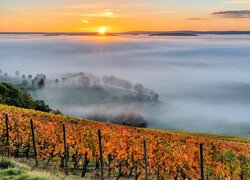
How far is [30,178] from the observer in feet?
42.4

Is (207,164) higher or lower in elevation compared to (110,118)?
higher

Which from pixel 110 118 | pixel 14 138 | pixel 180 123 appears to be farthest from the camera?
pixel 180 123

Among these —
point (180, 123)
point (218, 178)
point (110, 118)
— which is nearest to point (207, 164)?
point (218, 178)

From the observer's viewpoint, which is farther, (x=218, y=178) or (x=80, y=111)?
(x=80, y=111)

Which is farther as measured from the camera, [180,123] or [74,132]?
[180,123]

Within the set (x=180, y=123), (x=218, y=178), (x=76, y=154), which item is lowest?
(x=180, y=123)

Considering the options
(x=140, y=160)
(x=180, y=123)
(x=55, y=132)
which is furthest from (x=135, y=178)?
(x=180, y=123)

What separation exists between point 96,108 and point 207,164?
178194mm

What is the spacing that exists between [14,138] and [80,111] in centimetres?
17388

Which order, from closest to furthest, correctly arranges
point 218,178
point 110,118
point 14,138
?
point 218,178
point 14,138
point 110,118

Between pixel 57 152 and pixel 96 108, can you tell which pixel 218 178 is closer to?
pixel 57 152

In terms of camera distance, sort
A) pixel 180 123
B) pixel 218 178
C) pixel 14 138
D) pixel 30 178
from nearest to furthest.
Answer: pixel 30 178, pixel 218 178, pixel 14 138, pixel 180 123

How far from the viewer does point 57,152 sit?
72.0 ft

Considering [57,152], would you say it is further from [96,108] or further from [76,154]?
[96,108]
